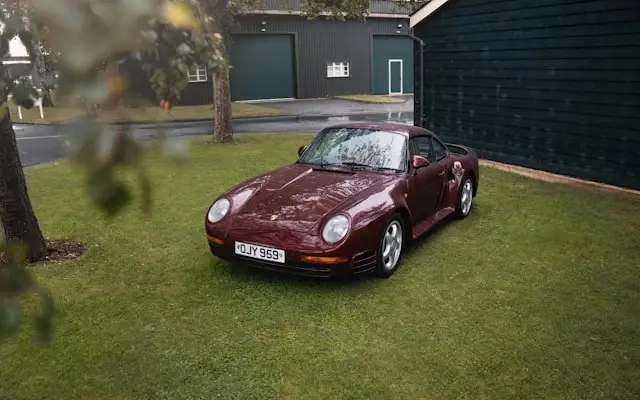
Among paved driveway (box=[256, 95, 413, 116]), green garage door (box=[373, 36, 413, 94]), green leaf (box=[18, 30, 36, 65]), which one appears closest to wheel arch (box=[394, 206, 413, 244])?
green leaf (box=[18, 30, 36, 65])

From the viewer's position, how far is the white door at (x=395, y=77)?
35844 mm

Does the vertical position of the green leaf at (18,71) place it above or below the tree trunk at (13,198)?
above

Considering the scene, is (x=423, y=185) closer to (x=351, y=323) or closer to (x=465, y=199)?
(x=465, y=199)

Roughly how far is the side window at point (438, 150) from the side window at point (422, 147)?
0.09m

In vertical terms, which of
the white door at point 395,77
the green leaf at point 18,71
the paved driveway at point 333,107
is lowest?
the paved driveway at point 333,107

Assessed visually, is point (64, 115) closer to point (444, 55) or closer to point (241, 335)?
point (241, 335)

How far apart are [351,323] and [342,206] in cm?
109

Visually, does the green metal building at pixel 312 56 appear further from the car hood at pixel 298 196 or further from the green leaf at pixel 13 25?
the green leaf at pixel 13 25


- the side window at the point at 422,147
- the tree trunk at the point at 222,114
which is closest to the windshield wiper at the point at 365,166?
the side window at the point at 422,147

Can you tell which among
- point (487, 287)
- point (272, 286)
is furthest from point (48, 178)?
point (487, 287)

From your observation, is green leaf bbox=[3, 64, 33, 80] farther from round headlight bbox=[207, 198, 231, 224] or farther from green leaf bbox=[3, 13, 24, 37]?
round headlight bbox=[207, 198, 231, 224]

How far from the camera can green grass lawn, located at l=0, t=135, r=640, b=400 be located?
11.0 ft

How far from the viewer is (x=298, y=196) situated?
503 cm

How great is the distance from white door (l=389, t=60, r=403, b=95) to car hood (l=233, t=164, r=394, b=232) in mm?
31540
